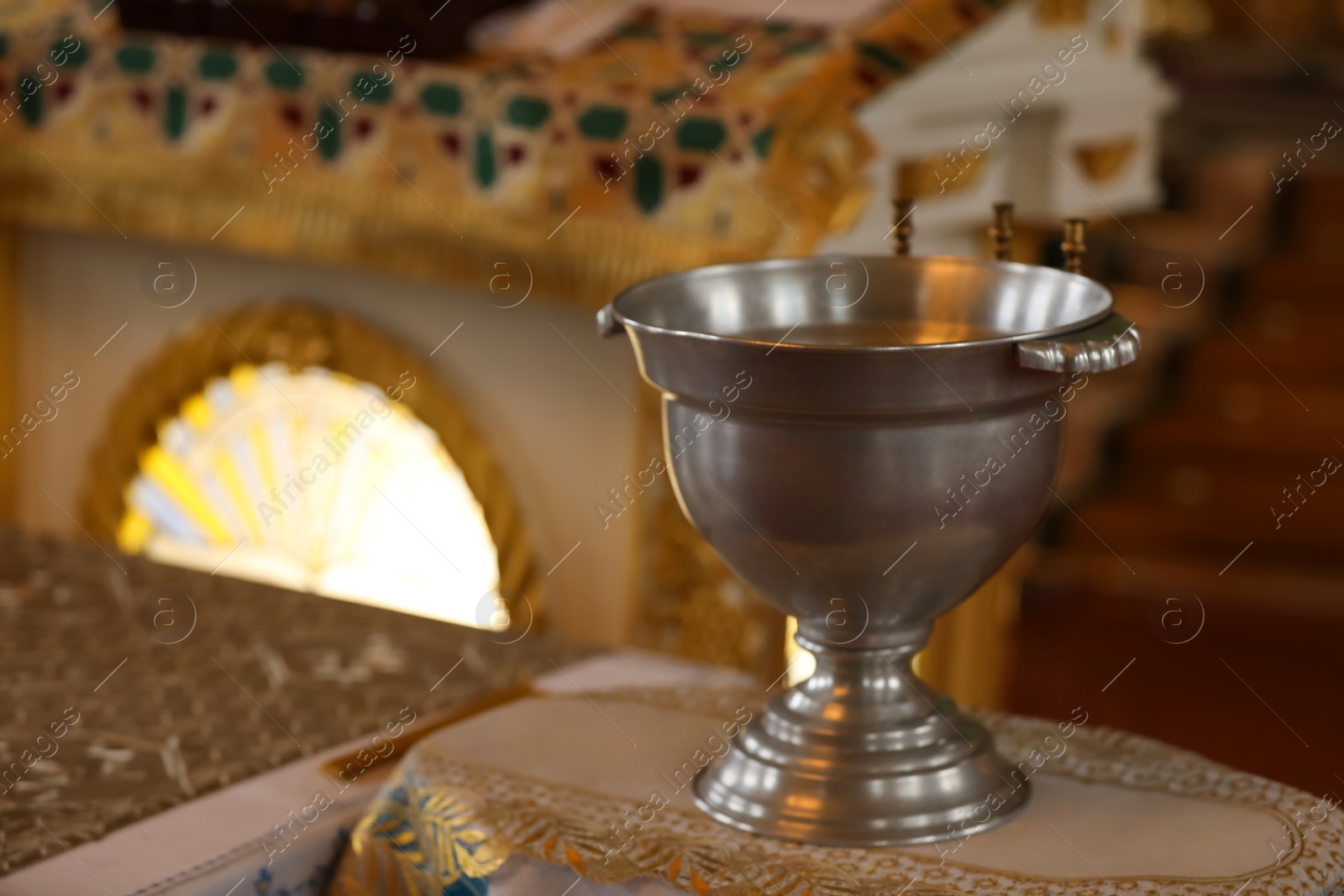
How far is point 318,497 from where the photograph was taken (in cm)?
265

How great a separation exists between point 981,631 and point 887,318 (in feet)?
5.06

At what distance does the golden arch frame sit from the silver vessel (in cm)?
138

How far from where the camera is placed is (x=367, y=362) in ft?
8.32

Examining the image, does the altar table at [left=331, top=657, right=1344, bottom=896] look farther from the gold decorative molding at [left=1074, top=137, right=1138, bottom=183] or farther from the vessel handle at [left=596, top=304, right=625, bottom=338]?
the gold decorative molding at [left=1074, top=137, right=1138, bottom=183]

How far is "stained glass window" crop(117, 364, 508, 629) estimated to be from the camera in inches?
98.7

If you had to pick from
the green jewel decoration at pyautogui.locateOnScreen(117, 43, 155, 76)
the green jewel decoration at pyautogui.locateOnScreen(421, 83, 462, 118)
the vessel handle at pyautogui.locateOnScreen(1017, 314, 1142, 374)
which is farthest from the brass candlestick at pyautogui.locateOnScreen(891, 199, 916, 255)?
the green jewel decoration at pyautogui.locateOnScreen(117, 43, 155, 76)

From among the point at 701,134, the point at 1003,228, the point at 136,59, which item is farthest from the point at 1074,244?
the point at 136,59

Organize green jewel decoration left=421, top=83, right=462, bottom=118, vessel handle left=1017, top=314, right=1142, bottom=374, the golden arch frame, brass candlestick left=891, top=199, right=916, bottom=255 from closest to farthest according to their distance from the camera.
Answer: vessel handle left=1017, top=314, right=1142, bottom=374, brass candlestick left=891, top=199, right=916, bottom=255, green jewel decoration left=421, top=83, right=462, bottom=118, the golden arch frame

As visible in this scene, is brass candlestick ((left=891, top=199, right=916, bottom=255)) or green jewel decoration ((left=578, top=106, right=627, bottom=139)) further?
green jewel decoration ((left=578, top=106, right=627, bottom=139))

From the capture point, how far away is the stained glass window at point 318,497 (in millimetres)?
2506

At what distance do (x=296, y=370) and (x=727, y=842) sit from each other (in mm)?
1796

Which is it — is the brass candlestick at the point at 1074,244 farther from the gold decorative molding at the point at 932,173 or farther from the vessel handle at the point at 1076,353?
the gold decorative molding at the point at 932,173

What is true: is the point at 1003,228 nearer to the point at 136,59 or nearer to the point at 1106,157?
the point at 1106,157

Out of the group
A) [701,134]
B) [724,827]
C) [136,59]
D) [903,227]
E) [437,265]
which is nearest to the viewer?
[724,827]
